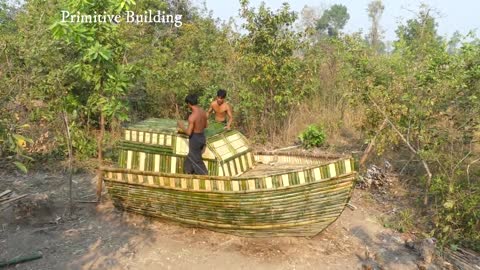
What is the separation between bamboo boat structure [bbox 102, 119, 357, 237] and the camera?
6148 mm

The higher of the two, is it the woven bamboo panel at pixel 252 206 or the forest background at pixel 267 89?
the forest background at pixel 267 89

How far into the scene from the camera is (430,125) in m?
8.70

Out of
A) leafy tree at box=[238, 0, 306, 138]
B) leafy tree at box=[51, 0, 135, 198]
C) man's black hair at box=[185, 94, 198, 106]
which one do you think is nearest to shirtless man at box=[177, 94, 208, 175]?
man's black hair at box=[185, 94, 198, 106]

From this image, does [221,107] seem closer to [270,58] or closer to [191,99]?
[191,99]

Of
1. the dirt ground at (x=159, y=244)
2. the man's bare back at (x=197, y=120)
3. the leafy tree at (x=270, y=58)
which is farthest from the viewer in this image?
the leafy tree at (x=270, y=58)

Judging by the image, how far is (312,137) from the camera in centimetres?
1162

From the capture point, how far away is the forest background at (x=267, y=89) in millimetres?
7301

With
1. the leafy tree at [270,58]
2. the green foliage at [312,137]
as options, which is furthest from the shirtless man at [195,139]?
the green foliage at [312,137]

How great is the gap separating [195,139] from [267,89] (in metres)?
4.83

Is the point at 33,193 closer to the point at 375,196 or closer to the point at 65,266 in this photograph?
the point at 65,266

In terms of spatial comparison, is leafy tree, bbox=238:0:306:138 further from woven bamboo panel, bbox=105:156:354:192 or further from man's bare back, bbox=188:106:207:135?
woven bamboo panel, bbox=105:156:354:192

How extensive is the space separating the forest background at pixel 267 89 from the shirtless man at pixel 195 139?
1.33m

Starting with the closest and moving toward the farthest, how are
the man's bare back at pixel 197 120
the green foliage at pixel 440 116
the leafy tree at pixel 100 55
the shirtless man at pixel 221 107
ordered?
the leafy tree at pixel 100 55 → the man's bare back at pixel 197 120 → the green foliage at pixel 440 116 → the shirtless man at pixel 221 107

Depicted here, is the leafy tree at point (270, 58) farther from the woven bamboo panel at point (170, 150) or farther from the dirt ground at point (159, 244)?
the dirt ground at point (159, 244)
